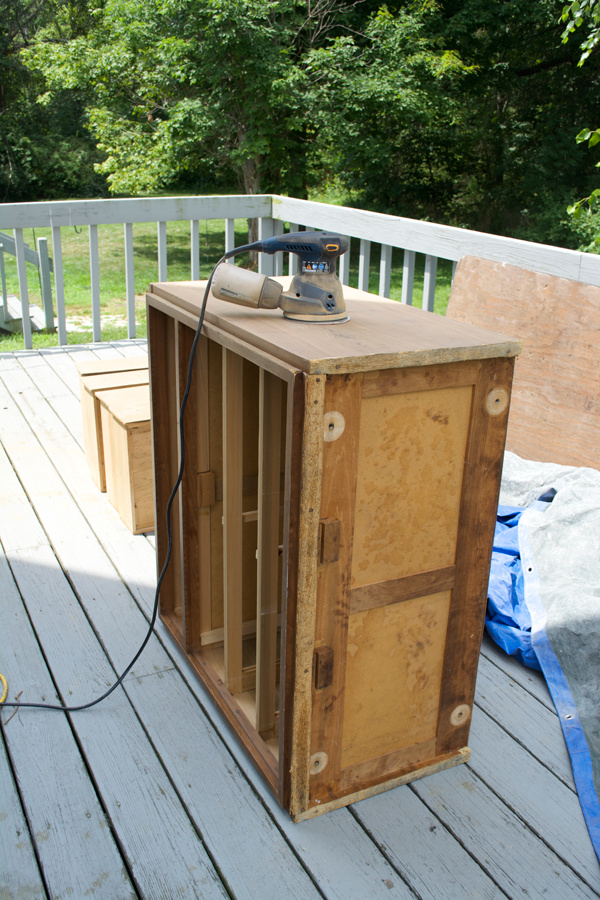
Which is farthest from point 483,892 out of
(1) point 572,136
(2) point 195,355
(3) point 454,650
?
(1) point 572,136

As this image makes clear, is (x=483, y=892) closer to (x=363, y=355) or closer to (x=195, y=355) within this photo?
(x=363, y=355)

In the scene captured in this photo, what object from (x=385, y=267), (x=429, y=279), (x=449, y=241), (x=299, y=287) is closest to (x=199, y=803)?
(x=299, y=287)

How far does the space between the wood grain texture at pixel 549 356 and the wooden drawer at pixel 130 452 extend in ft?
4.63

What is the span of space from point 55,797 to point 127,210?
366 centimetres

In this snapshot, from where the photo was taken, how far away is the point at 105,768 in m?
1.65

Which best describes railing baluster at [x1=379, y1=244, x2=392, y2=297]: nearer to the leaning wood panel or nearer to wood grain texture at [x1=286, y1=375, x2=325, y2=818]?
the leaning wood panel

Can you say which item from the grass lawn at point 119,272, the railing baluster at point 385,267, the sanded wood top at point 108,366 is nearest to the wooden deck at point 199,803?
the sanded wood top at point 108,366

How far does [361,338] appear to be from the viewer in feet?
4.49

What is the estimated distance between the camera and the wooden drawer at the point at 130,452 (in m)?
2.55

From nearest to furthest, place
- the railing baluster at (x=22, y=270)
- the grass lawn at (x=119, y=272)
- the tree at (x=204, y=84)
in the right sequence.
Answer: the railing baluster at (x=22, y=270)
the grass lawn at (x=119, y=272)
the tree at (x=204, y=84)

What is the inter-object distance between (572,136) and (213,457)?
40.0ft

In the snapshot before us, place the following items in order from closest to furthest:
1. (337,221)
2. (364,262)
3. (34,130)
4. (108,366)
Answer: (108,366) → (337,221) → (364,262) → (34,130)

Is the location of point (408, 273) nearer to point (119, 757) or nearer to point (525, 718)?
point (525, 718)

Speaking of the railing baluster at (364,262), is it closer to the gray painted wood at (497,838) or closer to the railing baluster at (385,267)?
the railing baluster at (385,267)
